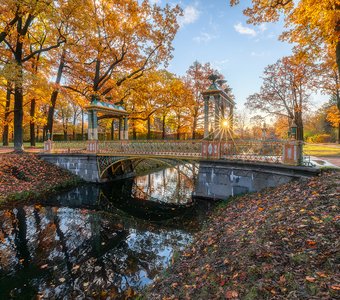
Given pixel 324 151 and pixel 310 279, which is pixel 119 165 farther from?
pixel 324 151

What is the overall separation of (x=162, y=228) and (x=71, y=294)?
4.06 metres

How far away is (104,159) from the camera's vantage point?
1481 cm

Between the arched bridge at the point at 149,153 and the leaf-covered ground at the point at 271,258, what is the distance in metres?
3.11

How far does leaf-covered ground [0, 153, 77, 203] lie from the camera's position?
10.8m

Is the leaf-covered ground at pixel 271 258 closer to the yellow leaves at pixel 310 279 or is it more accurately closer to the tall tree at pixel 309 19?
the yellow leaves at pixel 310 279

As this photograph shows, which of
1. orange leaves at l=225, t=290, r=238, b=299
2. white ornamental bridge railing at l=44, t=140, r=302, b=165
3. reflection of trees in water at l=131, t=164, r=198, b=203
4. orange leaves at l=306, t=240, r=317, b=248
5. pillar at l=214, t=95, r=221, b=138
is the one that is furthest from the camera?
reflection of trees in water at l=131, t=164, r=198, b=203

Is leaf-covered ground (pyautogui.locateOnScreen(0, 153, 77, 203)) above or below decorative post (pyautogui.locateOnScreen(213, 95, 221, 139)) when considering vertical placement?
below

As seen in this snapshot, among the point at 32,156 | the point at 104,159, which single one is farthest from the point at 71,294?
the point at 32,156

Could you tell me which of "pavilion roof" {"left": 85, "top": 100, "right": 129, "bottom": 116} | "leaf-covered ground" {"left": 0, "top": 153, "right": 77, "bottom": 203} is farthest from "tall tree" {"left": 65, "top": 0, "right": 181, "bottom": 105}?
"leaf-covered ground" {"left": 0, "top": 153, "right": 77, "bottom": 203}

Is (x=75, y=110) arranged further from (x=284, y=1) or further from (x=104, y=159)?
(x=284, y=1)

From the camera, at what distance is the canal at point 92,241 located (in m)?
4.78

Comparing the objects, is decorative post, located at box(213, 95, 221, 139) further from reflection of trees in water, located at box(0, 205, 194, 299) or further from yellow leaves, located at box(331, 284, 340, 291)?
yellow leaves, located at box(331, 284, 340, 291)

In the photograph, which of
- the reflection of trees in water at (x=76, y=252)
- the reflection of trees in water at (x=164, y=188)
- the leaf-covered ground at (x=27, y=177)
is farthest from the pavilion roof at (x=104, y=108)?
the reflection of trees in water at (x=76, y=252)

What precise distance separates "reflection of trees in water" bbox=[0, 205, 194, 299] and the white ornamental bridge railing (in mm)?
4292
